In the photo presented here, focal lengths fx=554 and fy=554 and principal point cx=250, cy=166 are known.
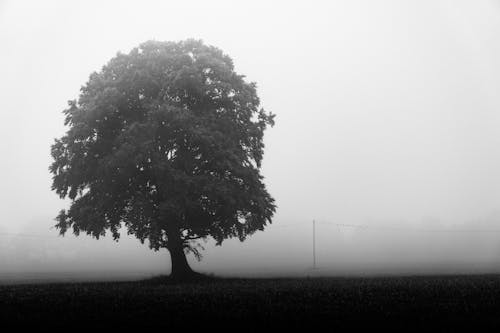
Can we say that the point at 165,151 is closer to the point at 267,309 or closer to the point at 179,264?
the point at 179,264

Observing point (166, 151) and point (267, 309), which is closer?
point (267, 309)

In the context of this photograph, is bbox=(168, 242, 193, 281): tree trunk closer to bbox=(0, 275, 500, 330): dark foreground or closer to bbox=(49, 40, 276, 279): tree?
bbox=(49, 40, 276, 279): tree

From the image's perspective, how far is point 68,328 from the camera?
44.5 feet

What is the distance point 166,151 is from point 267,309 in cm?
Answer: 2477

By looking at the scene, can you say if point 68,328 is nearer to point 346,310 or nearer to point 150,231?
point 346,310

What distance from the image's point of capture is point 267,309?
1677 cm

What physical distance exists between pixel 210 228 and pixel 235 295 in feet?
56.4

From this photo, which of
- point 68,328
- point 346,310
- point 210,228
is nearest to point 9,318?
point 68,328

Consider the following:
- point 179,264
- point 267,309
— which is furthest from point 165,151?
point 267,309

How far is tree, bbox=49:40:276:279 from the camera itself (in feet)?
120

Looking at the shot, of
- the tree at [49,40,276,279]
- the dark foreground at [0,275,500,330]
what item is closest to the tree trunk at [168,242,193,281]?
the tree at [49,40,276,279]

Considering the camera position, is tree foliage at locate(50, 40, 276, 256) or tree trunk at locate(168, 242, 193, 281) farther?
tree trunk at locate(168, 242, 193, 281)

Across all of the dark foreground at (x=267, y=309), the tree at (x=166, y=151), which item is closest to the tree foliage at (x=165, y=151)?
the tree at (x=166, y=151)

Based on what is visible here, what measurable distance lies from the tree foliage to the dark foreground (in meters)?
14.4
